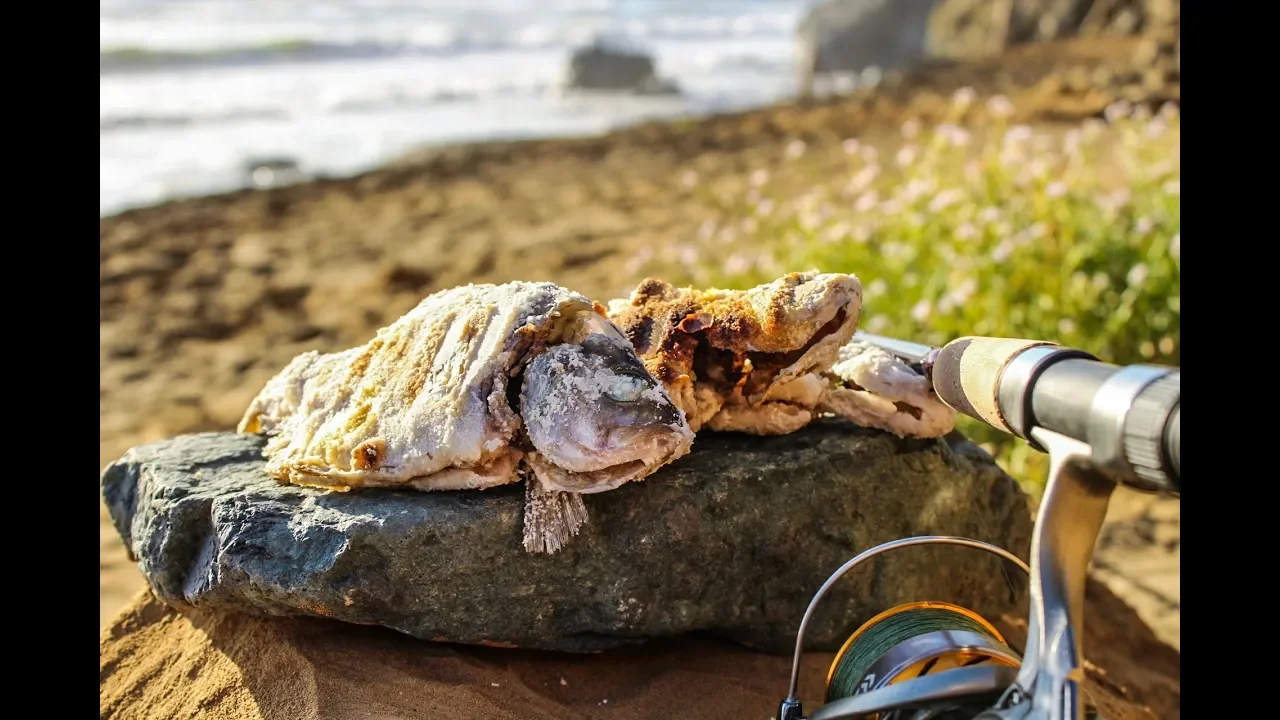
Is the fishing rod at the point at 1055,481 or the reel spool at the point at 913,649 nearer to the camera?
the fishing rod at the point at 1055,481

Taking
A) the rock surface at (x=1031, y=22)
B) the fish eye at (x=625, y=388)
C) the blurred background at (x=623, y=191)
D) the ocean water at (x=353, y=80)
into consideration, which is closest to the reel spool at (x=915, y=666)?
the fish eye at (x=625, y=388)

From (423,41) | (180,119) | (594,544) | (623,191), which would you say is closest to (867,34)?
(423,41)

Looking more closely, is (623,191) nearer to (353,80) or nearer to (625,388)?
(625,388)

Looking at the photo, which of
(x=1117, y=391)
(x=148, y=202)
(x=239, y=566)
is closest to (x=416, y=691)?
(x=239, y=566)

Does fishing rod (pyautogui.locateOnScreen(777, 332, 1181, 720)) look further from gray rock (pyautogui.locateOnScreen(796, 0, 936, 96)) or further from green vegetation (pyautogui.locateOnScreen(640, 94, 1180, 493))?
gray rock (pyautogui.locateOnScreen(796, 0, 936, 96))

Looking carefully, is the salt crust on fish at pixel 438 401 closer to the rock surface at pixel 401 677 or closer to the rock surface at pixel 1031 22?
the rock surface at pixel 401 677

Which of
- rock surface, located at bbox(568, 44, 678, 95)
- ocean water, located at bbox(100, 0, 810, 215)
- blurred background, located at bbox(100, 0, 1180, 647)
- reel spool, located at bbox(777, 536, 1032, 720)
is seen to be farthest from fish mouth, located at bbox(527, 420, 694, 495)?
rock surface, located at bbox(568, 44, 678, 95)

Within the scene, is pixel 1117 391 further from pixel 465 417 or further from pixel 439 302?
pixel 439 302
